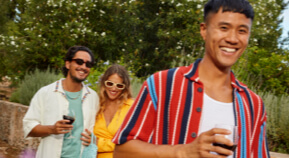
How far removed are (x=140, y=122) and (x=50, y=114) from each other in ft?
7.87

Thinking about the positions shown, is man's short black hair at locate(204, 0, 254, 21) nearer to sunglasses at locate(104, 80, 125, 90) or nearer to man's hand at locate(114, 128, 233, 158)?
man's hand at locate(114, 128, 233, 158)

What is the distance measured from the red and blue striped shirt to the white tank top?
3 cm

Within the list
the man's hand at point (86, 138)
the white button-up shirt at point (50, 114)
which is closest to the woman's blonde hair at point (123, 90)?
the white button-up shirt at point (50, 114)

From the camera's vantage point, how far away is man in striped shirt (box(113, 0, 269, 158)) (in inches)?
68.3

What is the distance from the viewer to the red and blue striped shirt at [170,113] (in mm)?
1741

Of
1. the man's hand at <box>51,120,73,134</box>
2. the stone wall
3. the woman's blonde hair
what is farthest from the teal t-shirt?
the stone wall

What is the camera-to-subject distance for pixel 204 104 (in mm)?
1815

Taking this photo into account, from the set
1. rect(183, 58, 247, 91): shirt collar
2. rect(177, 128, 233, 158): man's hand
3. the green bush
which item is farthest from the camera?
the green bush

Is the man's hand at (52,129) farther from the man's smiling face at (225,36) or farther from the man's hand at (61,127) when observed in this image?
the man's smiling face at (225,36)

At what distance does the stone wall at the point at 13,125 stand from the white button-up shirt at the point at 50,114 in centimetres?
397

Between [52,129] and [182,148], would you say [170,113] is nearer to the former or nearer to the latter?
[182,148]

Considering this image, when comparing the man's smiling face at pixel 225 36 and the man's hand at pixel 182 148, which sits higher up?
the man's smiling face at pixel 225 36

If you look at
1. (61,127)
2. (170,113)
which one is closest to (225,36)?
(170,113)

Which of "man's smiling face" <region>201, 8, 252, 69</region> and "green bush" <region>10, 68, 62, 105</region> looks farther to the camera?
"green bush" <region>10, 68, 62, 105</region>
